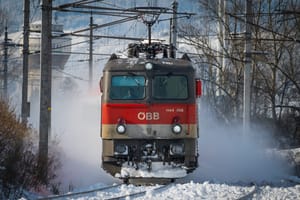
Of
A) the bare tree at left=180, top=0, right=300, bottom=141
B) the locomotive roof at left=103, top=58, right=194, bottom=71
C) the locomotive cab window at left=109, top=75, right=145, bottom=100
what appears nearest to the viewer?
the locomotive cab window at left=109, top=75, right=145, bottom=100

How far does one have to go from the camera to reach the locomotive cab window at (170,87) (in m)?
15.0

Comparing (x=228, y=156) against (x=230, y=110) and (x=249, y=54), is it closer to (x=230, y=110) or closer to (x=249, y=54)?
(x=249, y=54)

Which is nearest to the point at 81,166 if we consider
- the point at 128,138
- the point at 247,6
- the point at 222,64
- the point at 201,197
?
the point at 128,138

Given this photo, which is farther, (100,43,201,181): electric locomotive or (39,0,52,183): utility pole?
(39,0,52,183): utility pole

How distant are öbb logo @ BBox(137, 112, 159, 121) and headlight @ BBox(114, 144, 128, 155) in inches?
30.4

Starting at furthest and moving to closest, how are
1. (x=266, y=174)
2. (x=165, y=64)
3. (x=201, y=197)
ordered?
1. (x=266, y=174)
2. (x=165, y=64)
3. (x=201, y=197)

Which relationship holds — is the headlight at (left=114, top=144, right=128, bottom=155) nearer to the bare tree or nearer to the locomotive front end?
the locomotive front end

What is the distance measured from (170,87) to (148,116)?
94cm

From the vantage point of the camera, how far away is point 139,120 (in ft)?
48.3

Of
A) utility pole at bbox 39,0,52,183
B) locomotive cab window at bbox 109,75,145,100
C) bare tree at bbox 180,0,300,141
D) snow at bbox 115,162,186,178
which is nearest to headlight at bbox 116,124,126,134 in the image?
locomotive cab window at bbox 109,75,145,100

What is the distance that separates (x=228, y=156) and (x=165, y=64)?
8.43m

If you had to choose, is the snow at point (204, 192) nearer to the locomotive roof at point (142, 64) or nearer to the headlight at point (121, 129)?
the headlight at point (121, 129)

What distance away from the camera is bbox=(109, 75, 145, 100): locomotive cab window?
14969 millimetres

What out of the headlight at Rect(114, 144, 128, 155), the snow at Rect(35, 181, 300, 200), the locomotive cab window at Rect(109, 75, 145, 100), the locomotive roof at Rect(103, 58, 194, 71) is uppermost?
the locomotive roof at Rect(103, 58, 194, 71)
